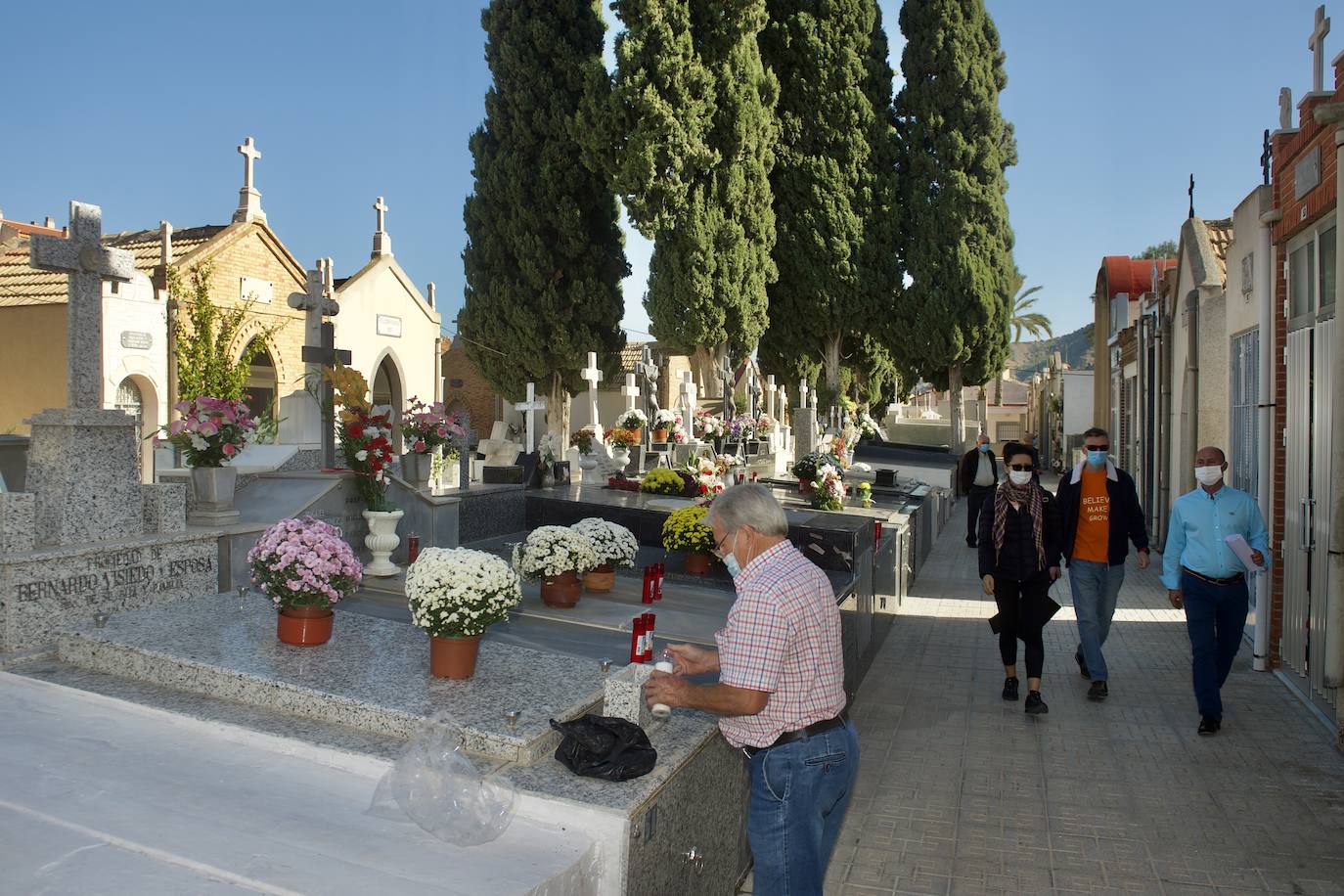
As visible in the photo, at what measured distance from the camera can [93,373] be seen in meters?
5.76

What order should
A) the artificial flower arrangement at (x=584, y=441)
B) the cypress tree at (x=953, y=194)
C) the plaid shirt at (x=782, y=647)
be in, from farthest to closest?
the cypress tree at (x=953, y=194) < the artificial flower arrangement at (x=584, y=441) < the plaid shirt at (x=782, y=647)

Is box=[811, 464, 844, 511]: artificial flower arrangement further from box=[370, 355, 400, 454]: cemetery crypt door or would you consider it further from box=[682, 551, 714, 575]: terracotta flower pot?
box=[370, 355, 400, 454]: cemetery crypt door

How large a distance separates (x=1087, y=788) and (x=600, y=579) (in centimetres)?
352

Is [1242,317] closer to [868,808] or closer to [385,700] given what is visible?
[868,808]

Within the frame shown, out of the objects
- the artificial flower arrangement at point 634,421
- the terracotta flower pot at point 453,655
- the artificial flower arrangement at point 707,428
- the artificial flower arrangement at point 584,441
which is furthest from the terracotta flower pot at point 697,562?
the artificial flower arrangement at point 707,428

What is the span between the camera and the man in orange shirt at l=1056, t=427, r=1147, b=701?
268 inches

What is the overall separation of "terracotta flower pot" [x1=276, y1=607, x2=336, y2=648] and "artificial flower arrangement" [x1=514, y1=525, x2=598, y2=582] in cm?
196

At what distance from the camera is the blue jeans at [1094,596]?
6.82 meters

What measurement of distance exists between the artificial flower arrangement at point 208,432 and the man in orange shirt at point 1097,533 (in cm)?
585

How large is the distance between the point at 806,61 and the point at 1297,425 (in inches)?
810

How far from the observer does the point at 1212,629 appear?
6035 millimetres

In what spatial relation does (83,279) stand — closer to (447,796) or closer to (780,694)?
(447,796)

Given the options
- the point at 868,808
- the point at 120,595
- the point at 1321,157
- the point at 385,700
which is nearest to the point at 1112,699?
the point at 868,808

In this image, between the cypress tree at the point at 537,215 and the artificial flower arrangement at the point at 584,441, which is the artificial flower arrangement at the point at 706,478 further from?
the cypress tree at the point at 537,215
